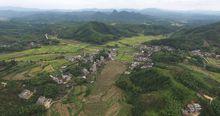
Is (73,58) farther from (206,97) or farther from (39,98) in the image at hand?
(206,97)

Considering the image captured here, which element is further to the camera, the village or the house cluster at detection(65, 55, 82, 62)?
the house cluster at detection(65, 55, 82, 62)

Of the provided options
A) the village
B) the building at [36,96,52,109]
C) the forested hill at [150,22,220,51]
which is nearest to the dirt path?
the village

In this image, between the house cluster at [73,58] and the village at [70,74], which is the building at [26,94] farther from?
the house cluster at [73,58]

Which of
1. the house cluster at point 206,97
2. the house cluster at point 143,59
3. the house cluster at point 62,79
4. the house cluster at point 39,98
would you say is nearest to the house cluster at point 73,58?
the house cluster at point 143,59

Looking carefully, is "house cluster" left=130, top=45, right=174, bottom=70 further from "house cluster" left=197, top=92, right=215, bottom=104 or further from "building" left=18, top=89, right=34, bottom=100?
"building" left=18, top=89, right=34, bottom=100

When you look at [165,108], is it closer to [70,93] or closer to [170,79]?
[170,79]
